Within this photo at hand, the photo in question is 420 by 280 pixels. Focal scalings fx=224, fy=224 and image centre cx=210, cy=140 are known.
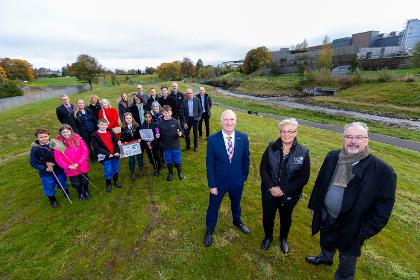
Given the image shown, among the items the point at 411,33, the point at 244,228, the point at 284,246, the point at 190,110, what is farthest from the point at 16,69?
the point at 411,33

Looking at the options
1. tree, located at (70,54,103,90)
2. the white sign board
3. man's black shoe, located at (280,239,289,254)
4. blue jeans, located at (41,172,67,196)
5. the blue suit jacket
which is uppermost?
tree, located at (70,54,103,90)

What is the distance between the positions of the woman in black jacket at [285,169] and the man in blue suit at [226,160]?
0.48 m

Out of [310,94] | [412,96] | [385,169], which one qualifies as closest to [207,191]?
[385,169]

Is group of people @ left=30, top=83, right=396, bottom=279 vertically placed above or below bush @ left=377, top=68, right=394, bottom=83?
above

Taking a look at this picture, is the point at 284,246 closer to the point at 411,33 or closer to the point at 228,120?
the point at 228,120

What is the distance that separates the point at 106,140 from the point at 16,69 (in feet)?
316

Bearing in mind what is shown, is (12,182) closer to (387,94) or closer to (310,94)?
(387,94)

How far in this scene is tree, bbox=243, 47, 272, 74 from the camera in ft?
291

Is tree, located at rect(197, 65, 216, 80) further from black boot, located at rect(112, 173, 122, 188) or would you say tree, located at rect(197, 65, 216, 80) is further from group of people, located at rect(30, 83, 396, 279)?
black boot, located at rect(112, 173, 122, 188)

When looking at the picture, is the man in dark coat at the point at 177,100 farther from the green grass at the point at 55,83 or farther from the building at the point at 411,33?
the building at the point at 411,33

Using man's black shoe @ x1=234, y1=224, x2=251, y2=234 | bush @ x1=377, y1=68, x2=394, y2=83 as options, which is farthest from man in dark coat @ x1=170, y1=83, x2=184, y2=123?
bush @ x1=377, y1=68, x2=394, y2=83

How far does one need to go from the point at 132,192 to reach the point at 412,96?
126ft

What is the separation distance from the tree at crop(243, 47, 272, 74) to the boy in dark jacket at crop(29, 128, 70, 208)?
90.6 meters

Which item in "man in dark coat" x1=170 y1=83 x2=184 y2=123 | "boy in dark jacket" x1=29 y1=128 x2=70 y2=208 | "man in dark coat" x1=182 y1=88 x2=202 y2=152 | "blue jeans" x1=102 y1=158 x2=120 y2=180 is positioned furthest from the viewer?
"man in dark coat" x1=170 y1=83 x2=184 y2=123
